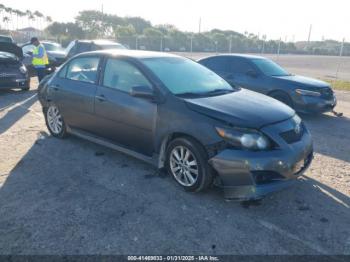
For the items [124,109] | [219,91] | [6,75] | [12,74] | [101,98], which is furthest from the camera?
[12,74]

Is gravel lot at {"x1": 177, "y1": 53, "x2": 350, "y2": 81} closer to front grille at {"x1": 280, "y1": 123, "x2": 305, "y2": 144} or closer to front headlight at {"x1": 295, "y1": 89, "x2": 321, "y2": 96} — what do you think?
front headlight at {"x1": 295, "y1": 89, "x2": 321, "y2": 96}

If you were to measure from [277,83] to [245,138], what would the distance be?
16.6 feet

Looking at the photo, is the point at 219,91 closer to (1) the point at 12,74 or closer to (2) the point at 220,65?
(2) the point at 220,65

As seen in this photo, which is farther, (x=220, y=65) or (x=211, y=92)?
(x=220, y=65)

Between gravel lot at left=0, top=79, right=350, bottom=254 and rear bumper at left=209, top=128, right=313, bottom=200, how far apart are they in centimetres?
30

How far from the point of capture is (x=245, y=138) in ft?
11.2

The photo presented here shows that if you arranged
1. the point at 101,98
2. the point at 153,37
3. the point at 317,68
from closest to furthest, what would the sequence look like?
1. the point at 101,98
2. the point at 317,68
3. the point at 153,37

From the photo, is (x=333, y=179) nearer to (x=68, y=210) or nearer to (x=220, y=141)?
(x=220, y=141)

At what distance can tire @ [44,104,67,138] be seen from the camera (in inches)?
223

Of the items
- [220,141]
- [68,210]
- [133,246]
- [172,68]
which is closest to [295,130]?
[220,141]

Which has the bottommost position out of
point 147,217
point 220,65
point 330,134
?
point 147,217

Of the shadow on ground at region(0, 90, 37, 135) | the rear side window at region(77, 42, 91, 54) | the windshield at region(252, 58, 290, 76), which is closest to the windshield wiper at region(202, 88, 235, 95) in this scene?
the windshield at region(252, 58, 290, 76)

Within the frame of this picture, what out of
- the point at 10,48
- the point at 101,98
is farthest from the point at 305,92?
the point at 10,48

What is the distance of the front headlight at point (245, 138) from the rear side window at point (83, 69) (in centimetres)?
241
